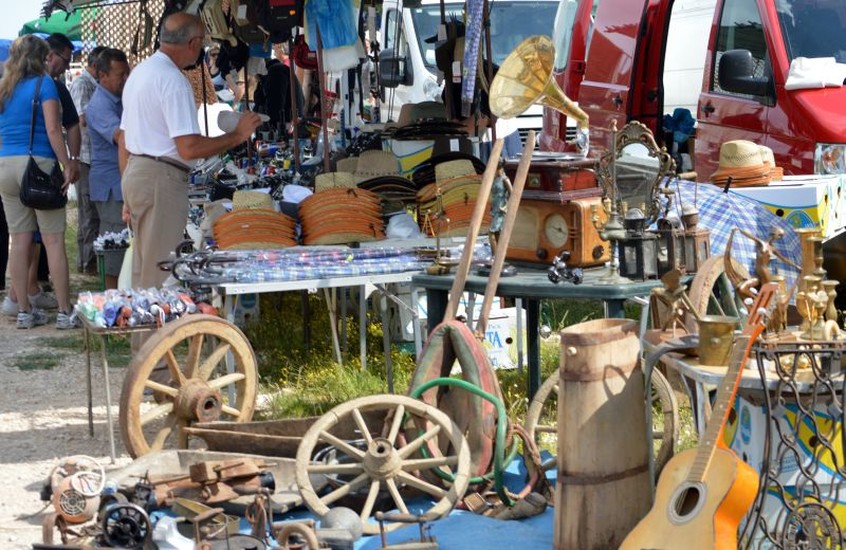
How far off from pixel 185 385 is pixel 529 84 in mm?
1853

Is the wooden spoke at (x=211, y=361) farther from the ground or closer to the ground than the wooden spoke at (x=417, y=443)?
farther from the ground

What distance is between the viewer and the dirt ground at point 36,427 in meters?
4.96

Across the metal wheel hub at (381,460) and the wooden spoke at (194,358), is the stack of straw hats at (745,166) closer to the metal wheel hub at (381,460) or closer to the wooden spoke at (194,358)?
the metal wheel hub at (381,460)

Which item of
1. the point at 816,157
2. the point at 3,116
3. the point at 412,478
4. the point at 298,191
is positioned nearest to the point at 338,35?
the point at 298,191

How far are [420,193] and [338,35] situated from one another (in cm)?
161

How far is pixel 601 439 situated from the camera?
378cm

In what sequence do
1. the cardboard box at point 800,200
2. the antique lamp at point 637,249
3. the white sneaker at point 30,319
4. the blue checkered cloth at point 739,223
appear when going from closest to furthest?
1. the antique lamp at point 637,249
2. the blue checkered cloth at point 739,223
3. the cardboard box at point 800,200
4. the white sneaker at point 30,319

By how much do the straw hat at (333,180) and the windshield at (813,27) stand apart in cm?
256

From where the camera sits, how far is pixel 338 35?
8.21m

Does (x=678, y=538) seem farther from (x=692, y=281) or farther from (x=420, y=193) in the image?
(x=420, y=193)

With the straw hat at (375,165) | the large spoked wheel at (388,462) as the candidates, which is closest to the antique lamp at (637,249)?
the large spoked wheel at (388,462)

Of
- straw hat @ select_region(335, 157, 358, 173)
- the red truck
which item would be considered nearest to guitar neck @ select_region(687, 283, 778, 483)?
the red truck

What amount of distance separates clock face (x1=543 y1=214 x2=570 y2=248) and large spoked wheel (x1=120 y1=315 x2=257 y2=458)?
1.33 m

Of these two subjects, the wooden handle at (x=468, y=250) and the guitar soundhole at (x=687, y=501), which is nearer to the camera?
the guitar soundhole at (x=687, y=501)
